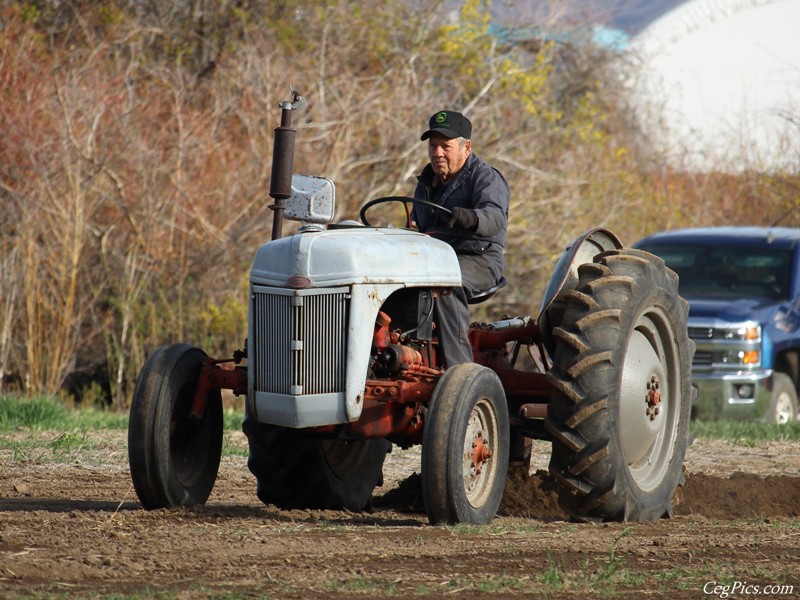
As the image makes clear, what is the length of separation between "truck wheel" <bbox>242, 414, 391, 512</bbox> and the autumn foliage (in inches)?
182

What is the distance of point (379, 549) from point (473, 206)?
2.12 meters

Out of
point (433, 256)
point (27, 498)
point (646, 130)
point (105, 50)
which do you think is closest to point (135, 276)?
point (105, 50)

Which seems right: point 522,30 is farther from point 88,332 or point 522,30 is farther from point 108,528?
point 108,528

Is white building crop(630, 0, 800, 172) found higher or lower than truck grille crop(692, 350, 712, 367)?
higher

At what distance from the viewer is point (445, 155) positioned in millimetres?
7090

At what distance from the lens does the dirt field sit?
15.7ft

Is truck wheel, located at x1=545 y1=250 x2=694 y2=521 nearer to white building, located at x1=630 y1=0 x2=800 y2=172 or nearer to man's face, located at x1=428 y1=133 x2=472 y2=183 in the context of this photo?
man's face, located at x1=428 y1=133 x2=472 y2=183

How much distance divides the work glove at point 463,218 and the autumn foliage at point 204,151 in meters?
5.12

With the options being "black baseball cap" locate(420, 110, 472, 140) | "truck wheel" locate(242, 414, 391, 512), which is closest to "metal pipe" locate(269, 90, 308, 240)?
"black baseball cap" locate(420, 110, 472, 140)

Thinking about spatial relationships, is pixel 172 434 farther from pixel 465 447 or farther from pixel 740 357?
pixel 740 357

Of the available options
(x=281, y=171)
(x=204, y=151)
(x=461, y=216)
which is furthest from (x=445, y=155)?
(x=204, y=151)

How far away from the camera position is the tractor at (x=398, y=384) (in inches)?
240

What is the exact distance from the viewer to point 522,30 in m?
21.9

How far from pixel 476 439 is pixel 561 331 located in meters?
0.69
